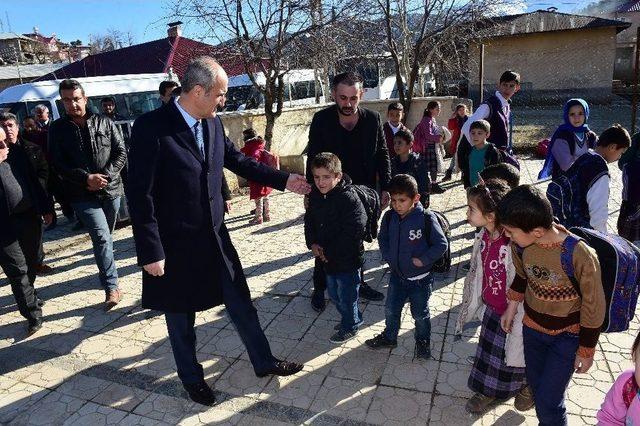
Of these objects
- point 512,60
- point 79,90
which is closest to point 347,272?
point 79,90

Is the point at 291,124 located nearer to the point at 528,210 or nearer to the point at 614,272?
the point at 528,210

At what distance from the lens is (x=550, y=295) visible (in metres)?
2.15

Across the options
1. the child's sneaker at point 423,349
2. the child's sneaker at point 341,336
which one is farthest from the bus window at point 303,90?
the child's sneaker at point 423,349

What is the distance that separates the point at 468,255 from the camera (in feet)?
16.9

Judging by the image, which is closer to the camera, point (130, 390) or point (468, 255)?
point (130, 390)

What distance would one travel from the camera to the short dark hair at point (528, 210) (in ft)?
6.55

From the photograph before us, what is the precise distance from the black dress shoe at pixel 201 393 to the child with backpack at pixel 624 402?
224 centimetres

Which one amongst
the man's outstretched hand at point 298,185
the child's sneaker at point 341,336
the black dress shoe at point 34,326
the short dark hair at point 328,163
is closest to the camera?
the man's outstretched hand at point 298,185

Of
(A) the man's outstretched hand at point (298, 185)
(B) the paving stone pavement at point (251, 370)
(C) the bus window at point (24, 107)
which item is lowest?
(B) the paving stone pavement at point (251, 370)

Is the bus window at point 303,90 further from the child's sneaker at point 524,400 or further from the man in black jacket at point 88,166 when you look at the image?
the child's sneaker at point 524,400

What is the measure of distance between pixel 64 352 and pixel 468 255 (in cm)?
412

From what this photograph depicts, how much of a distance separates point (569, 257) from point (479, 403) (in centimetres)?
123

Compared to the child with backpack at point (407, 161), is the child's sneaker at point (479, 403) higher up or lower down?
lower down

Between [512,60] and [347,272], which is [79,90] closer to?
[347,272]
